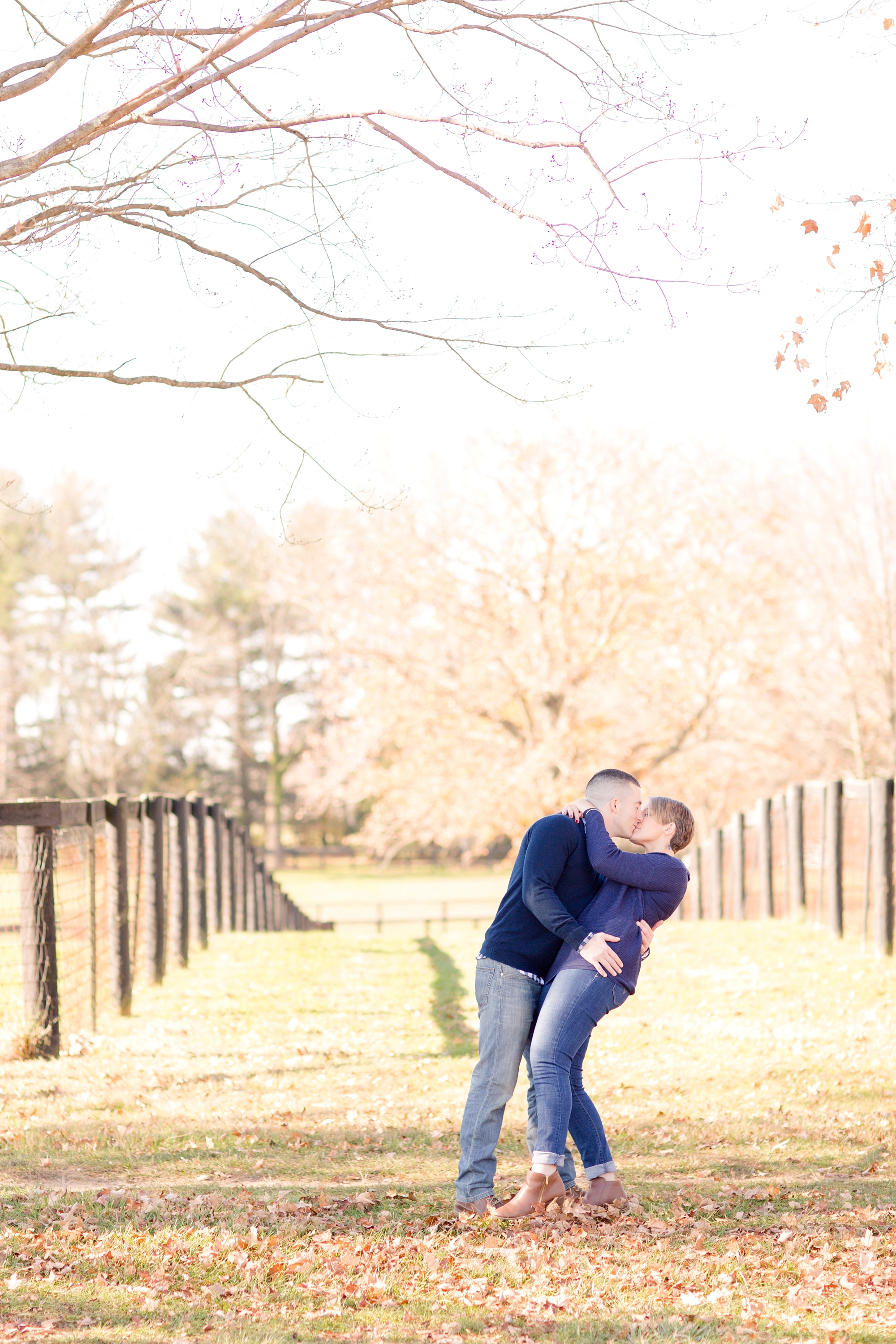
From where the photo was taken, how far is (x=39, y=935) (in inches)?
312

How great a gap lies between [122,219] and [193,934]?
384 inches

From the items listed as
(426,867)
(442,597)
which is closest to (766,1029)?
(442,597)

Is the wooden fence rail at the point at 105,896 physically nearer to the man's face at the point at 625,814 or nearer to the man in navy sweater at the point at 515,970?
the man in navy sweater at the point at 515,970

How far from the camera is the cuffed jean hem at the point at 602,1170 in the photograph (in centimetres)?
511

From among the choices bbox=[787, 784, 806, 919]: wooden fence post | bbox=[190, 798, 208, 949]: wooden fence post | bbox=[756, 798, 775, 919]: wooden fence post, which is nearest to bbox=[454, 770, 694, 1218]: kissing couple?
bbox=[190, 798, 208, 949]: wooden fence post

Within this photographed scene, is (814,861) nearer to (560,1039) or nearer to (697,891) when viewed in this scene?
(697,891)

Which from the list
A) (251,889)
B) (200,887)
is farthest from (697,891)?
(200,887)

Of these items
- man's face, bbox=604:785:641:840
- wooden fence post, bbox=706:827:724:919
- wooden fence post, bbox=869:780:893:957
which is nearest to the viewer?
man's face, bbox=604:785:641:840

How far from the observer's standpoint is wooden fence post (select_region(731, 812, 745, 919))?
19.5 metres

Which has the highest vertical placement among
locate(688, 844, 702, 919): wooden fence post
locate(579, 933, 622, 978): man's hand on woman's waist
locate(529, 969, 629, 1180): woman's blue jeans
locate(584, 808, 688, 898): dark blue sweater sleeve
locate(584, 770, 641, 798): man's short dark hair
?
locate(584, 770, 641, 798): man's short dark hair

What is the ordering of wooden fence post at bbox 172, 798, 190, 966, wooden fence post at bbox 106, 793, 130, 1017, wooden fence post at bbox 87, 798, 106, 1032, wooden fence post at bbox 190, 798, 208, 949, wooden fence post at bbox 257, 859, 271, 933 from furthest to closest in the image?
1. wooden fence post at bbox 257, 859, 271, 933
2. wooden fence post at bbox 190, 798, 208, 949
3. wooden fence post at bbox 172, 798, 190, 966
4. wooden fence post at bbox 106, 793, 130, 1017
5. wooden fence post at bbox 87, 798, 106, 1032

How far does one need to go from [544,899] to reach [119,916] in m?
5.82

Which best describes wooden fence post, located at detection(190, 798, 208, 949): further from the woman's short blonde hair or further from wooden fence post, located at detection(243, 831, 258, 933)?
the woman's short blonde hair

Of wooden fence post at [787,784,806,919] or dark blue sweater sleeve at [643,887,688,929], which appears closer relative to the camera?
dark blue sweater sleeve at [643,887,688,929]
